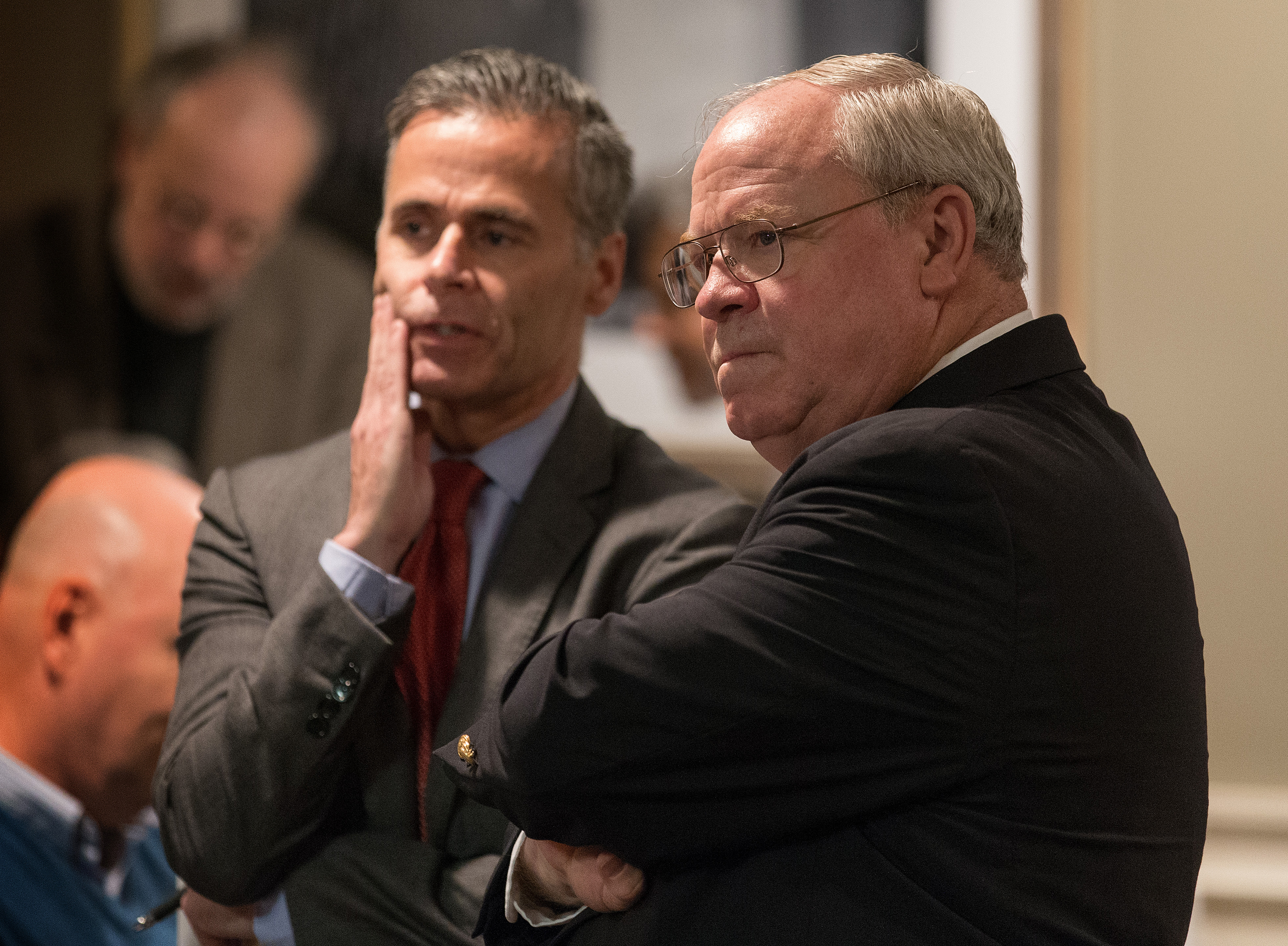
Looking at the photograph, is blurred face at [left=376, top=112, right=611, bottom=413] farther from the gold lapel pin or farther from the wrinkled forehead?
the gold lapel pin

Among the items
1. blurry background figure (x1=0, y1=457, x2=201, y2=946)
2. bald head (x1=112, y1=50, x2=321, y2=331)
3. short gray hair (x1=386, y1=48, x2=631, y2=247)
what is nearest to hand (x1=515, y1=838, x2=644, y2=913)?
short gray hair (x1=386, y1=48, x2=631, y2=247)

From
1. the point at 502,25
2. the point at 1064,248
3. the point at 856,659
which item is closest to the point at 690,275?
the point at 856,659

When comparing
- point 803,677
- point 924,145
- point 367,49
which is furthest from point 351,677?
point 367,49

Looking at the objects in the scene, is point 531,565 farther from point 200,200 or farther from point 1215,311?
point 200,200

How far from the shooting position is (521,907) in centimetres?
138

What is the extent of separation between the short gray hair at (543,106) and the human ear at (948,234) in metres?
0.76

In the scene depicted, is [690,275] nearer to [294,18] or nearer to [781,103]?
[781,103]

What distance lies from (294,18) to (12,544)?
146 centimetres

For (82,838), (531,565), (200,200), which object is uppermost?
(200,200)

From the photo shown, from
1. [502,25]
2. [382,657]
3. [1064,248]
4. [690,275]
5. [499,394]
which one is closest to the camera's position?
[690,275]

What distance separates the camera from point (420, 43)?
2.76 m

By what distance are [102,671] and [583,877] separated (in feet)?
6.15

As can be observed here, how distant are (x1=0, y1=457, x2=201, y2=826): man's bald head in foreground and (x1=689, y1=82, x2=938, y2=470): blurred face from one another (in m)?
1.84

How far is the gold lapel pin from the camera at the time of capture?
1.24m
